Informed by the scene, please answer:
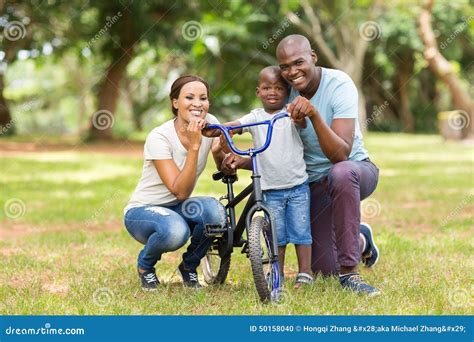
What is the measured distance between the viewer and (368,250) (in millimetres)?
4766

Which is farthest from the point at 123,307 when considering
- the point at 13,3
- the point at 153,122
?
the point at 153,122

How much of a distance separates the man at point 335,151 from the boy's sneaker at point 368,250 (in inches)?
21.7

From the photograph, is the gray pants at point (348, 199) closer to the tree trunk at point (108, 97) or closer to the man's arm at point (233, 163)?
the man's arm at point (233, 163)

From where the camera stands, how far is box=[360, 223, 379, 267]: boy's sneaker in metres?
4.76

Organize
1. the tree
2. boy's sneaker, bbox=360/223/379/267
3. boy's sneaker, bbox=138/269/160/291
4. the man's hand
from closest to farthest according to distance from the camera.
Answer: the man's hand, boy's sneaker, bbox=138/269/160/291, boy's sneaker, bbox=360/223/379/267, the tree

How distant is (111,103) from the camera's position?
854 inches

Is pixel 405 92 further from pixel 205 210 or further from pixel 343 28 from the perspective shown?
pixel 205 210

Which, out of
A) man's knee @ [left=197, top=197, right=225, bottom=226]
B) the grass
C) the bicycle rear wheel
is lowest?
the grass

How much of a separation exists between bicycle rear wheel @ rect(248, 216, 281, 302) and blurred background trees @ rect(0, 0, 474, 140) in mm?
6686

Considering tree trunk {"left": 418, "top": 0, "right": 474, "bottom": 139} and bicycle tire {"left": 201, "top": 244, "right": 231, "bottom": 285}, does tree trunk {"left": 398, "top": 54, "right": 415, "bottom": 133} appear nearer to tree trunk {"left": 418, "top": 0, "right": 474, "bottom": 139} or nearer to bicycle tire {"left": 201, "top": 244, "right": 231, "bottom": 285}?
tree trunk {"left": 418, "top": 0, "right": 474, "bottom": 139}

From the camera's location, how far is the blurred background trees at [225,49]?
19.1 m

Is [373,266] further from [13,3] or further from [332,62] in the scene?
[332,62]

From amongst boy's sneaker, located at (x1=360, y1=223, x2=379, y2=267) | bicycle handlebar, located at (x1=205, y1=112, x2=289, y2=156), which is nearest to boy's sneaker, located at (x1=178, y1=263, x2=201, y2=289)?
bicycle handlebar, located at (x1=205, y1=112, x2=289, y2=156)

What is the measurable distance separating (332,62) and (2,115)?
36.3ft
